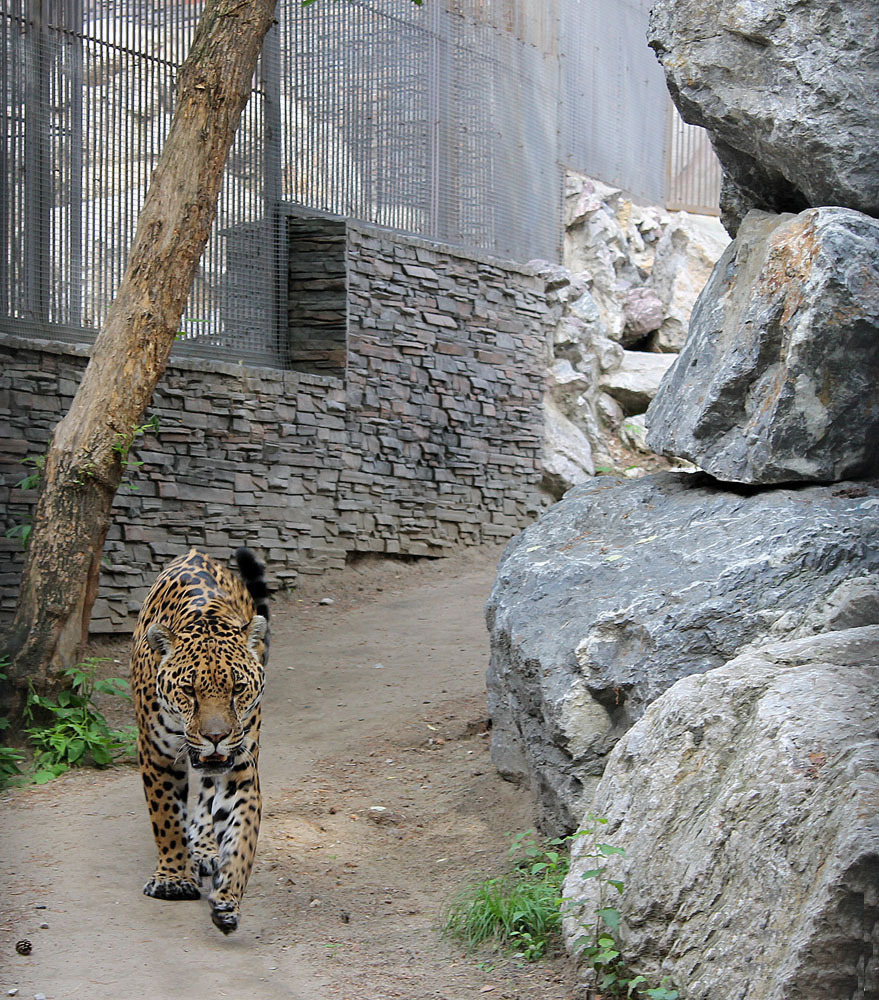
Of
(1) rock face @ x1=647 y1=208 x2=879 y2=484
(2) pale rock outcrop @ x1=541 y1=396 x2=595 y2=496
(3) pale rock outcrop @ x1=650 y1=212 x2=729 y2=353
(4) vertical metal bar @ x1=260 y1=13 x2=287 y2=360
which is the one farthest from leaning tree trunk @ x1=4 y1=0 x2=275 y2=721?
(3) pale rock outcrop @ x1=650 y1=212 x2=729 y2=353

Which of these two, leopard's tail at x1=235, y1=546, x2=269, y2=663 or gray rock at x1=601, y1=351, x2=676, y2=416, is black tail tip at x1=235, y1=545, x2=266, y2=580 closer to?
leopard's tail at x1=235, y1=546, x2=269, y2=663

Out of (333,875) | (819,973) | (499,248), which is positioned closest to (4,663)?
(333,875)

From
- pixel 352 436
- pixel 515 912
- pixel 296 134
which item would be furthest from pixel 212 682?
pixel 296 134

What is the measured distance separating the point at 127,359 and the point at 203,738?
3.13 m

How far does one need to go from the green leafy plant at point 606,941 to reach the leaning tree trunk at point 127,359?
378cm

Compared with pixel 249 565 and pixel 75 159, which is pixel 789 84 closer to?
pixel 249 565

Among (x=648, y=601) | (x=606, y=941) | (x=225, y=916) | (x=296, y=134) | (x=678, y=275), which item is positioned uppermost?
(x=296, y=134)

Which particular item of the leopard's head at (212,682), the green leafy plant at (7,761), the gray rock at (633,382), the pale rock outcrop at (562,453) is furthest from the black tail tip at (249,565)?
the gray rock at (633,382)

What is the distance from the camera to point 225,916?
14.2 ft

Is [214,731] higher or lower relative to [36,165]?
lower

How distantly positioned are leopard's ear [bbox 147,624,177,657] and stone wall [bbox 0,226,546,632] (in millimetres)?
3789

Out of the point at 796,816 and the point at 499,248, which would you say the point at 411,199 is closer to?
the point at 499,248

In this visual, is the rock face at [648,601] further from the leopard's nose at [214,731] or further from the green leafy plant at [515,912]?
the leopard's nose at [214,731]

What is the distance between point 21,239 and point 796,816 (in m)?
7.34
